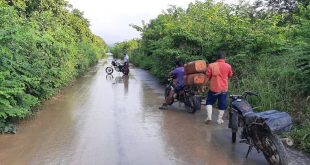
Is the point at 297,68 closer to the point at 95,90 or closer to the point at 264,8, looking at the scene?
the point at 95,90

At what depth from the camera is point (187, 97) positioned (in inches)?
442

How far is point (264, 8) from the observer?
27203 millimetres

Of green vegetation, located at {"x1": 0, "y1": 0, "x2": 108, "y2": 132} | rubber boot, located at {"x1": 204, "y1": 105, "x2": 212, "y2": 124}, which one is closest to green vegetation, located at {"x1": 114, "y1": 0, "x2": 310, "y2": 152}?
rubber boot, located at {"x1": 204, "y1": 105, "x2": 212, "y2": 124}

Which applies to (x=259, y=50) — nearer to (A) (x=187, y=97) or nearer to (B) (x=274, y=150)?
(A) (x=187, y=97)

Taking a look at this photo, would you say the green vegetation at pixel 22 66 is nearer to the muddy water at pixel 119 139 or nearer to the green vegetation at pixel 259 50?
the muddy water at pixel 119 139

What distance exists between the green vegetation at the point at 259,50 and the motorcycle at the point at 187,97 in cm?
145

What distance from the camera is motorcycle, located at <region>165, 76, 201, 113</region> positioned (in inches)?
435

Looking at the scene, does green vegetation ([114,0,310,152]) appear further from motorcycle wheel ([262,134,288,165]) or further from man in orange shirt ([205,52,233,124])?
motorcycle wheel ([262,134,288,165])

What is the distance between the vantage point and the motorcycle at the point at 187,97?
11.0 meters

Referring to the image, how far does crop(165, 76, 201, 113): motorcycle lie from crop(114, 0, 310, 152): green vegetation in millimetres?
1446

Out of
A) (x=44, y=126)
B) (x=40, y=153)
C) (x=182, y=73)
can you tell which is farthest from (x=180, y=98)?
(x=40, y=153)

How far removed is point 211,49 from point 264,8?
1496cm

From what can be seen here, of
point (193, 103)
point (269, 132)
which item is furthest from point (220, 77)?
point (269, 132)

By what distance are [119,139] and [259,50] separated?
6801 mm
